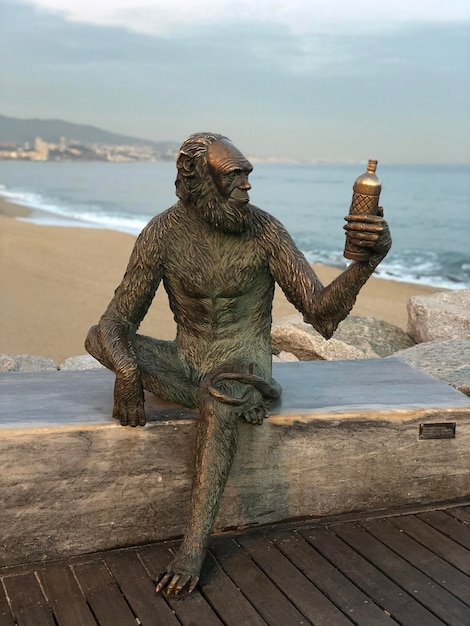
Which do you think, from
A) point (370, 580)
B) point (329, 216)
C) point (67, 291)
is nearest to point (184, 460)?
point (370, 580)

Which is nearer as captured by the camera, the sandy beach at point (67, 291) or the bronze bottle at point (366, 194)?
the bronze bottle at point (366, 194)

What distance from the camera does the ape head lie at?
327 cm

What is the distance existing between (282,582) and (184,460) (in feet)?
2.20

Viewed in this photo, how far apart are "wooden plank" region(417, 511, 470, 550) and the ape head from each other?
65.4 inches

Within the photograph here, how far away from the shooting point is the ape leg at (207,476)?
3205mm

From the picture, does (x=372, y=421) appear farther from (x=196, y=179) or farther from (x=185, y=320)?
(x=196, y=179)

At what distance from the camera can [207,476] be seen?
3264 millimetres

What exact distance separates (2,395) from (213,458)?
1119 millimetres

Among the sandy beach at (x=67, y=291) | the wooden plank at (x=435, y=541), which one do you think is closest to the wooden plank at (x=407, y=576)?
the wooden plank at (x=435, y=541)

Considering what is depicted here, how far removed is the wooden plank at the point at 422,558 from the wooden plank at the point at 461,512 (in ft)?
1.06

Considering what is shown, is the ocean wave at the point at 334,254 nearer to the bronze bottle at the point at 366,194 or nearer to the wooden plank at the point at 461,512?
the wooden plank at the point at 461,512

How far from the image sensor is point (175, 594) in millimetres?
3105

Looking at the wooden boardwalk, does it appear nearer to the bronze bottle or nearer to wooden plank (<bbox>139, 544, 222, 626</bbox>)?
wooden plank (<bbox>139, 544, 222, 626</bbox>)

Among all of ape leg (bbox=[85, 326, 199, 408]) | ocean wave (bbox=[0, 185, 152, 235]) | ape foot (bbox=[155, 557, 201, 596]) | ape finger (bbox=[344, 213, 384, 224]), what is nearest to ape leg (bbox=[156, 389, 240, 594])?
ape foot (bbox=[155, 557, 201, 596])
